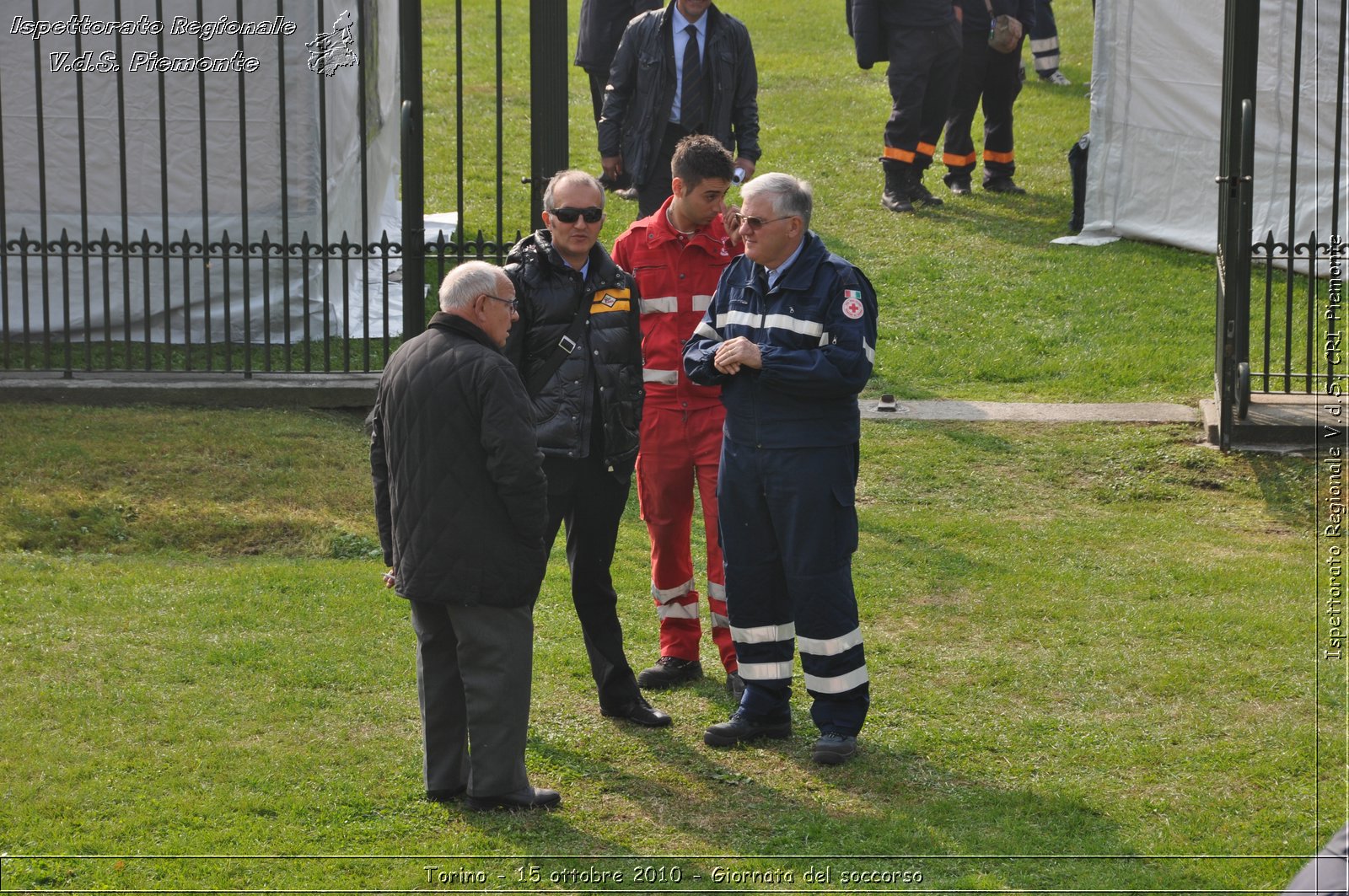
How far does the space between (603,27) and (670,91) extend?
3.36 m

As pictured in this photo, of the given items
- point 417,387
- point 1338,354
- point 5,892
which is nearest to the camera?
point 5,892

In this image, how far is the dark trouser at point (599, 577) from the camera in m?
5.86

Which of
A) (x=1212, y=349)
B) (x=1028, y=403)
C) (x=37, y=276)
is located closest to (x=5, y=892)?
(x=1028, y=403)

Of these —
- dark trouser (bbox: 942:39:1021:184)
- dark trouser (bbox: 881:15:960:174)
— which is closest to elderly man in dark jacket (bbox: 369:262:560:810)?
dark trouser (bbox: 881:15:960:174)

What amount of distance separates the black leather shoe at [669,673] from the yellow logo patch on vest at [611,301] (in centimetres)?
148

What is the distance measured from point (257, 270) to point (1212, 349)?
6.68 metres

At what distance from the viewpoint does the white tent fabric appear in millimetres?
11375

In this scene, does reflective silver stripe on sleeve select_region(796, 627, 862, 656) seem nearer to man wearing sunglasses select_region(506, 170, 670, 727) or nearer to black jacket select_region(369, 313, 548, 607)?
man wearing sunglasses select_region(506, 170, 670, 727)

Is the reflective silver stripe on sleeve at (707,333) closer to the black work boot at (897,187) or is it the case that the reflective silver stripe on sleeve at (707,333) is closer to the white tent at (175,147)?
the white tent at (175,147)

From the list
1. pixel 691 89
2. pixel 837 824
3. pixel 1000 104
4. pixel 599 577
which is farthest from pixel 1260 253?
pixel 837 824

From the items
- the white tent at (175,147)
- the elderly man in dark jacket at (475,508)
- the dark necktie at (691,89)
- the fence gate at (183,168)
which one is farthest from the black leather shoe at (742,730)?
the white tent at (175,147)

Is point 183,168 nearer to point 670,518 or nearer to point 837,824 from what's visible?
point 670,518

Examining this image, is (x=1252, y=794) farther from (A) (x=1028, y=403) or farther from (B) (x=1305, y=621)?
(A) (x=1028, y=403)

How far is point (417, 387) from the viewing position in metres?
4.89
